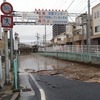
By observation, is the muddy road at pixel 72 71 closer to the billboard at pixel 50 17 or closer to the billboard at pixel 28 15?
the billboard at pixel 50 17

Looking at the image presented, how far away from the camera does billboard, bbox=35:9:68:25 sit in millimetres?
36609

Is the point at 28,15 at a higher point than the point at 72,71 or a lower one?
higher

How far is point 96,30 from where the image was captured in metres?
50.9

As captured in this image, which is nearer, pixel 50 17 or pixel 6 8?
pixel 6 8

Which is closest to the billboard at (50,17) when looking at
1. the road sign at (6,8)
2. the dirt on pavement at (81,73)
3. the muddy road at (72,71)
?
the muddy road at (72,71)

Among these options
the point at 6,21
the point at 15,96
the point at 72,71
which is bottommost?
the point at 72,71

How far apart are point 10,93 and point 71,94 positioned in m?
2.40

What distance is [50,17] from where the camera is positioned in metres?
36.8

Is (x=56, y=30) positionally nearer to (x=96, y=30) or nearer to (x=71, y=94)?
(x=96, y=30)

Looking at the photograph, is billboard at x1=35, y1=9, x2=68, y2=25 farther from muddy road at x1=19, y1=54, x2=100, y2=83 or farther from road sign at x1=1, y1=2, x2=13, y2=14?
road sign at x1=1, y1=2, x2=13, y2=14

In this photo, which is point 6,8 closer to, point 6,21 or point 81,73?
point 6,21

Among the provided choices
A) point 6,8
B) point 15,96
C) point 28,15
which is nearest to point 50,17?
point 28,15

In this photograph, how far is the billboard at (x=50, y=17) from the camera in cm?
3661

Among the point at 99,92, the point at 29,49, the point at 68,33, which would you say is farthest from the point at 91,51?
the point at 29,49
